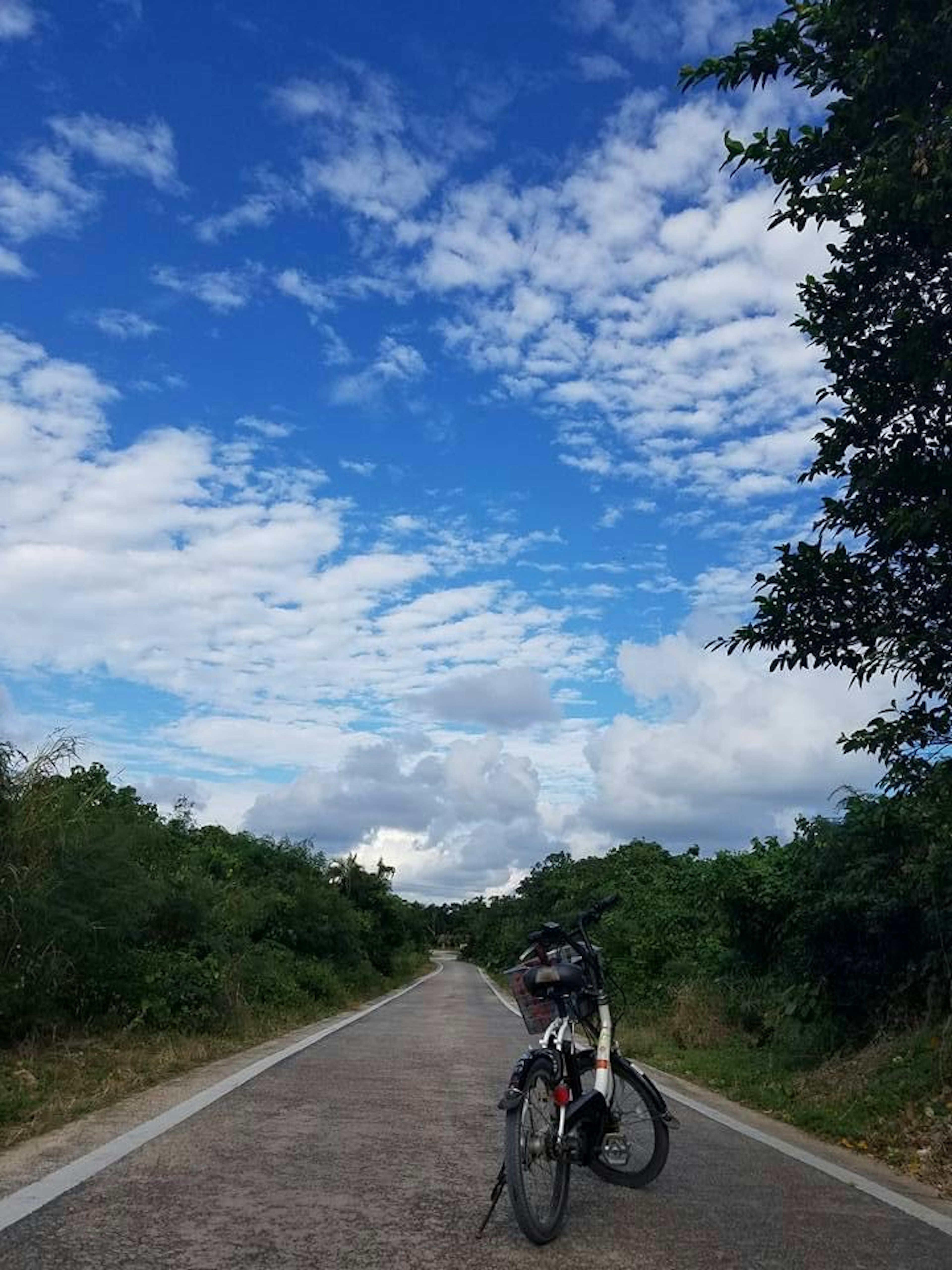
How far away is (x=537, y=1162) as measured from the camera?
473 centimetres

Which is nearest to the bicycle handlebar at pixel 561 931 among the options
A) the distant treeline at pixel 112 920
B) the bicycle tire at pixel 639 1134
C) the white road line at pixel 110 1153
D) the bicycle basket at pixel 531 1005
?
the bicycle basket at pixel 531 1005

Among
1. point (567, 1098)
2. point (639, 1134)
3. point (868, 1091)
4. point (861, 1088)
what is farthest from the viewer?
point (861, 1088)

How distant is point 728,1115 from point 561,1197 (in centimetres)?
502

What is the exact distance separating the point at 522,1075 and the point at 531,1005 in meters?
0.69

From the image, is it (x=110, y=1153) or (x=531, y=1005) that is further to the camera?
(x=110, y=1153)

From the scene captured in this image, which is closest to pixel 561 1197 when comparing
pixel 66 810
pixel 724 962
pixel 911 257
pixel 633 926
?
pixel 911 257

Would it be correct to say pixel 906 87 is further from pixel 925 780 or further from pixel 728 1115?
pixel 728 1115

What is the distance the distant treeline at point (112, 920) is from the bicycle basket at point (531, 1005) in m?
6.89

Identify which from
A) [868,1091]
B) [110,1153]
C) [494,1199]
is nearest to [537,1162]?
[494,1199]

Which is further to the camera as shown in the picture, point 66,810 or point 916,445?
point 66,810

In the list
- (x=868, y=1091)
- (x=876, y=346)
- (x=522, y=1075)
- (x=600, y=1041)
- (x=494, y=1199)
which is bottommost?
(x=494, y=1199)

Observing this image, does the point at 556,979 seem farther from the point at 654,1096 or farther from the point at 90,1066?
the point at 90,1066

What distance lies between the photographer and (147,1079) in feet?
31.8

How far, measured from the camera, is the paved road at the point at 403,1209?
14.1 feet
